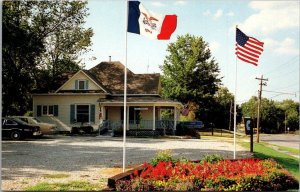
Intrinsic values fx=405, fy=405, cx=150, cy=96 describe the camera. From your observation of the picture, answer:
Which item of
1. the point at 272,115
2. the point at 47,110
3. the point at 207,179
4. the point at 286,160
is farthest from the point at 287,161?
the point at 272,115

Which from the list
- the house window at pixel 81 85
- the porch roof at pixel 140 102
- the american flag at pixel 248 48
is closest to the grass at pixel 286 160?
the american flag at pixel 248 48

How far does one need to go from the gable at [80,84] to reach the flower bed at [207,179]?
89.7 feet

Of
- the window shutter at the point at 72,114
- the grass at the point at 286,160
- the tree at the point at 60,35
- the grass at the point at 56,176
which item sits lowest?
the grass at the point at 286,160

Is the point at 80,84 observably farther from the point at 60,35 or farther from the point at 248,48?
the point at 248,48

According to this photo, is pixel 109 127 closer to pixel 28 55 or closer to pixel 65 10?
pixel 28 55

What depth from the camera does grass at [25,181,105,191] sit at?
10128 millimetres

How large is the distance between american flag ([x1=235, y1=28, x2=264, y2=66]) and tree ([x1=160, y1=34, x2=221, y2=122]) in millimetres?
48035

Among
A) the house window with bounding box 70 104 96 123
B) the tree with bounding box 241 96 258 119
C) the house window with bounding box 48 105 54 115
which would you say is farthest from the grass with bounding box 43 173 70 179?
the tree with bounding box 241 96 258 119

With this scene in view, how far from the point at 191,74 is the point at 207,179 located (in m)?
57.0

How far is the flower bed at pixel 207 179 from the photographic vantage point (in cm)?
997

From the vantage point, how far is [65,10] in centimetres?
4550

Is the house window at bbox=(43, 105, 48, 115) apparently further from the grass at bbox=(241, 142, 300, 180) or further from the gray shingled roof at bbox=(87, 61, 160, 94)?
the grass at bbox=(241, 142, 300, 180)

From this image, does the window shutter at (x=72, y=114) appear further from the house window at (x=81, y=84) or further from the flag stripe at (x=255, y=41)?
the flag stripe at (x=255, y=41)

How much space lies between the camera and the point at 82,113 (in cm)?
3897
